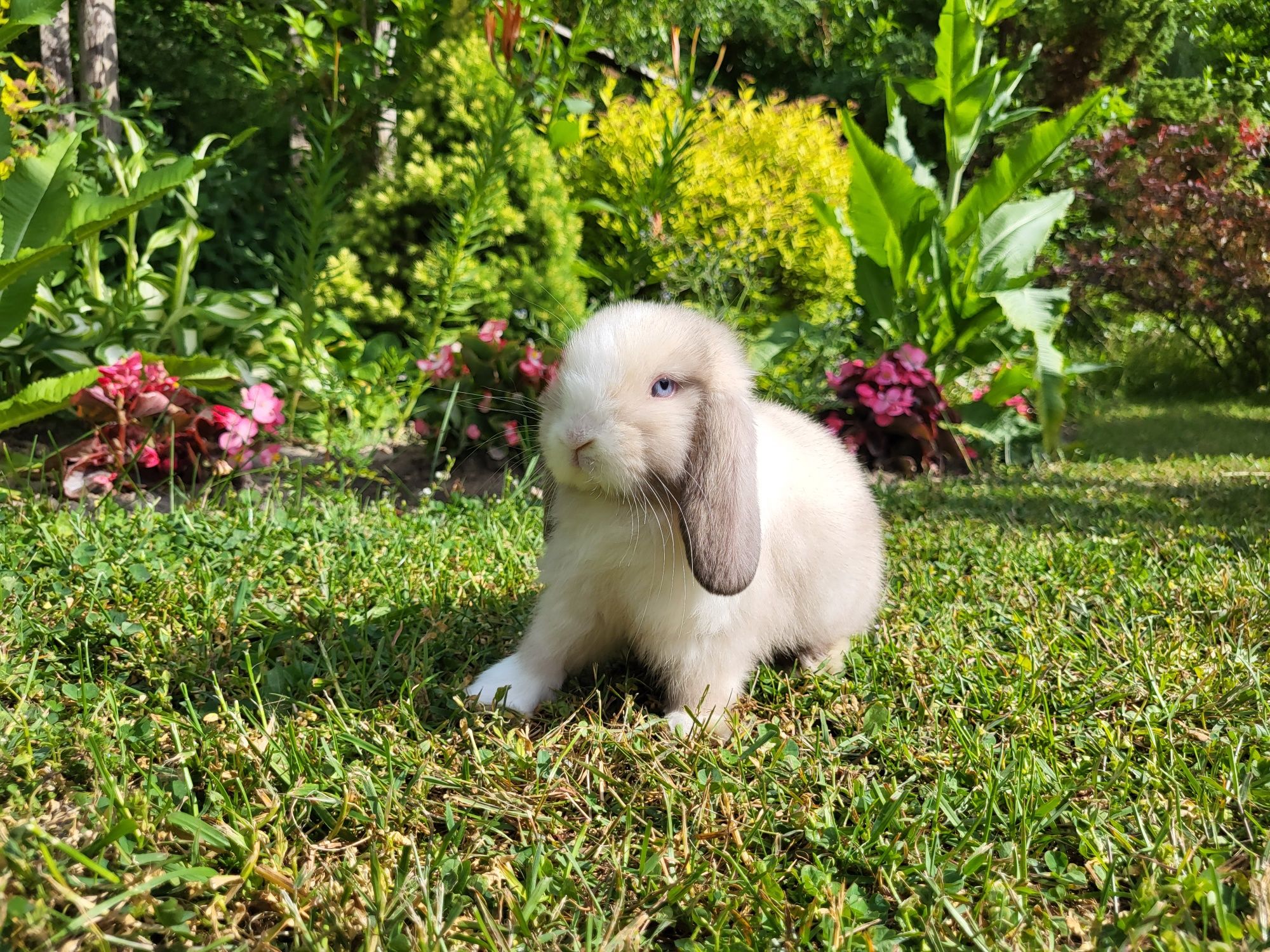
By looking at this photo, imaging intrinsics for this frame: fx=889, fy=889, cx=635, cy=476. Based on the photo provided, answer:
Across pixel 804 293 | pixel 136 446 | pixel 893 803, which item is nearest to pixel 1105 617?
pixel 893 803

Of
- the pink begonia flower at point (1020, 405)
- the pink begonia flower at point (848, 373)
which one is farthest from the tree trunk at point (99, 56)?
the pink begonia flower at point (1020, 405)

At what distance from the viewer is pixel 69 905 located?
3.78ft

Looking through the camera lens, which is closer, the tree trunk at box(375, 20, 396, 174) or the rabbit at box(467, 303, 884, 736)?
the rabbit at box(467, 303, 884, 736)

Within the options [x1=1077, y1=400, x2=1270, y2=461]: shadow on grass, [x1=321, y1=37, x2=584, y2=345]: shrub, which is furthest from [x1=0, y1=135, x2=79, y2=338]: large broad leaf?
[x1=1077, y1=400, x2=1270, y2=461]: shadow on grass

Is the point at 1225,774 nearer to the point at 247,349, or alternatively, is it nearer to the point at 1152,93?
the point at 247,349

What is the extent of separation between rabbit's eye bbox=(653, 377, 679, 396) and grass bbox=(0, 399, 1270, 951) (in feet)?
2.15

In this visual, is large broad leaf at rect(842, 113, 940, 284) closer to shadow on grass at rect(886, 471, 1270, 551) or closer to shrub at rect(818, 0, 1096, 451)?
shrub at rect(818, 0, 1096, 451)

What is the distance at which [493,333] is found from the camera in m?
4.07

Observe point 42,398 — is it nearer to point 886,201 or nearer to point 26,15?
point 26,15

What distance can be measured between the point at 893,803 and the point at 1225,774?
65 centimetres

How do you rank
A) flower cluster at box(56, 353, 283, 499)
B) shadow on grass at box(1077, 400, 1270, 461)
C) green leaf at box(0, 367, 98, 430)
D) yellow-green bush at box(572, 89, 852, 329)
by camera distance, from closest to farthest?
1. green leaf at box(0, 367, 98, 430)
2. flower cluster at box(56, 353, 283, 499)
3. shadow on grass at box(1077, 400, 1270, 461)
4. yellow-green bush at box(572, 89, 852, 329)

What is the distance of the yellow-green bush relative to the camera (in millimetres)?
6461

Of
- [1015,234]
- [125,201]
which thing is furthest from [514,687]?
[1015,234]

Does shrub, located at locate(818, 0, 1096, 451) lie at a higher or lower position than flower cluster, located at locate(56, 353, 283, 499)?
higher
